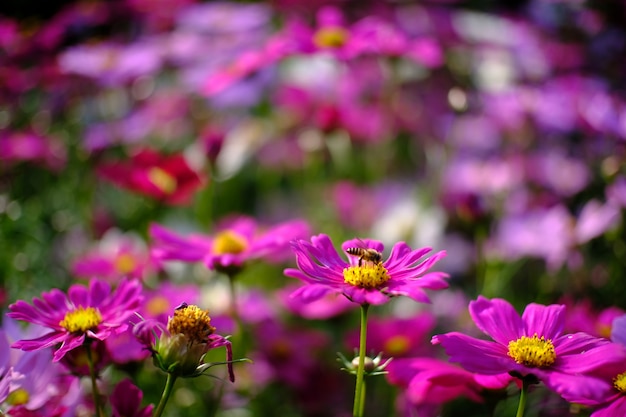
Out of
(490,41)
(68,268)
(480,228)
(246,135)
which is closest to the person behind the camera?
(480,228)

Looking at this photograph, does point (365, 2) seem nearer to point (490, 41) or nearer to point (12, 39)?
point (490, 41)

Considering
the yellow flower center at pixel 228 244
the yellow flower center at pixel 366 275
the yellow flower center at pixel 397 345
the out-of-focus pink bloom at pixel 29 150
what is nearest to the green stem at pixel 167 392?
the yellow flower center at pixel 366 275

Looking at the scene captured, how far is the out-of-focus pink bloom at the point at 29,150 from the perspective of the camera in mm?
895

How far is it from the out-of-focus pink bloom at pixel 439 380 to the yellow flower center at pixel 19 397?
0.24 metres

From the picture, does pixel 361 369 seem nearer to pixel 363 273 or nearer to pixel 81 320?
pixel 363 273

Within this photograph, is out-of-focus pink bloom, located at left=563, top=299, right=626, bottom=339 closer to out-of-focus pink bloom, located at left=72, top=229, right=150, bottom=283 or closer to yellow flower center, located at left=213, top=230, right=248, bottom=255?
yellow flower center, located at left=213, top=230, right=248, bottom=255

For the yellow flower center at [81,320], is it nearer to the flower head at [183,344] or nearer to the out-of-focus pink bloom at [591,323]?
the flower head at [183,344]

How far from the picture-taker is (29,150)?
0.91 metres

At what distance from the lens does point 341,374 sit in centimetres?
85

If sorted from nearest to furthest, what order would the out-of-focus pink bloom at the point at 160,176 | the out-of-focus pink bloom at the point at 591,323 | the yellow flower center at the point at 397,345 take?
1. the out-of-focus pink bloom at the point at 591,323
2. the yellow flower center at the point at 397,345
3. the out-of-focus pink bloom at the point at 160,176

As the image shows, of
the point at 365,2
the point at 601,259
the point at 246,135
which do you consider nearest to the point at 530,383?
the point at 601,259

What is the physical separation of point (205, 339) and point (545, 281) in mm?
643

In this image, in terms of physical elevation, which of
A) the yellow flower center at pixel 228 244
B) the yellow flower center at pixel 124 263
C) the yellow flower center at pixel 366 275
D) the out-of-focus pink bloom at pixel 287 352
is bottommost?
the out-of-focus pink bloom at pixel 287 352

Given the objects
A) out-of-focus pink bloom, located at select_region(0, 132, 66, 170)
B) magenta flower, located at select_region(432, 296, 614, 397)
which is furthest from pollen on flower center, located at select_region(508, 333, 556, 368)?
out-of-focus pink bloom, located at select_region(0, 132, 66, 170)
